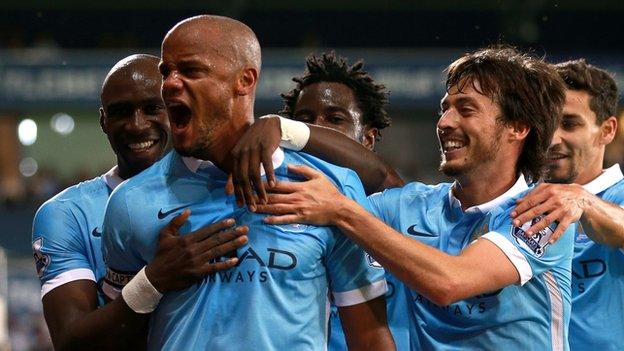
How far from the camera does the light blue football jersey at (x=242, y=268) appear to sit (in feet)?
10.9

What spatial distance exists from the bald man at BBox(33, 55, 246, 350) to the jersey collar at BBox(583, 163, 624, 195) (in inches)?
75.4

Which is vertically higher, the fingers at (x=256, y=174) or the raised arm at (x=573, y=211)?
the fingers at (x=256, y=174)

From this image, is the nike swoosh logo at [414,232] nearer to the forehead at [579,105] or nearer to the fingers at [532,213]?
the fingers at [532,213]

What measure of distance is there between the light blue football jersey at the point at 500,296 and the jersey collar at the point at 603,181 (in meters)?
1.03

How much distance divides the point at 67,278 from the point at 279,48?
46.4ft

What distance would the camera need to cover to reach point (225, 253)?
333 centimetres

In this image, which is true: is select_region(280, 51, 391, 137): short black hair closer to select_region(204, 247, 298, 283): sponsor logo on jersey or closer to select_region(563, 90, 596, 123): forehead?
select_region(563, 90, 596, 123): forehead

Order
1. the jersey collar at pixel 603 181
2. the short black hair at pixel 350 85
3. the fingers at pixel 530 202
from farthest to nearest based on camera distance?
1. the short black hair at pixel 350 85
2. the jersey collar at pixel 603 181
3. the fingers at pixel 530 202

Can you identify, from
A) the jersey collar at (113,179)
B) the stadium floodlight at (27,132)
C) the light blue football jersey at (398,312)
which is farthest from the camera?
the stadium floodlight at (27,132)

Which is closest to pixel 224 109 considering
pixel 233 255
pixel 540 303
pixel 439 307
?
pixel 233 255

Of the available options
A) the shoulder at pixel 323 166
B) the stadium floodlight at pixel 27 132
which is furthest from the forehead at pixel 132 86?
the stadium floodlight at pixel 27 132

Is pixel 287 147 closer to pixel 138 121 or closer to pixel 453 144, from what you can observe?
pixel 453 144

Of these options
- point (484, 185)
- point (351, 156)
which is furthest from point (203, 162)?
point (484, 185)

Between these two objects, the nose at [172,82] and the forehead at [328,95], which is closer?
the nose at [172,82]
